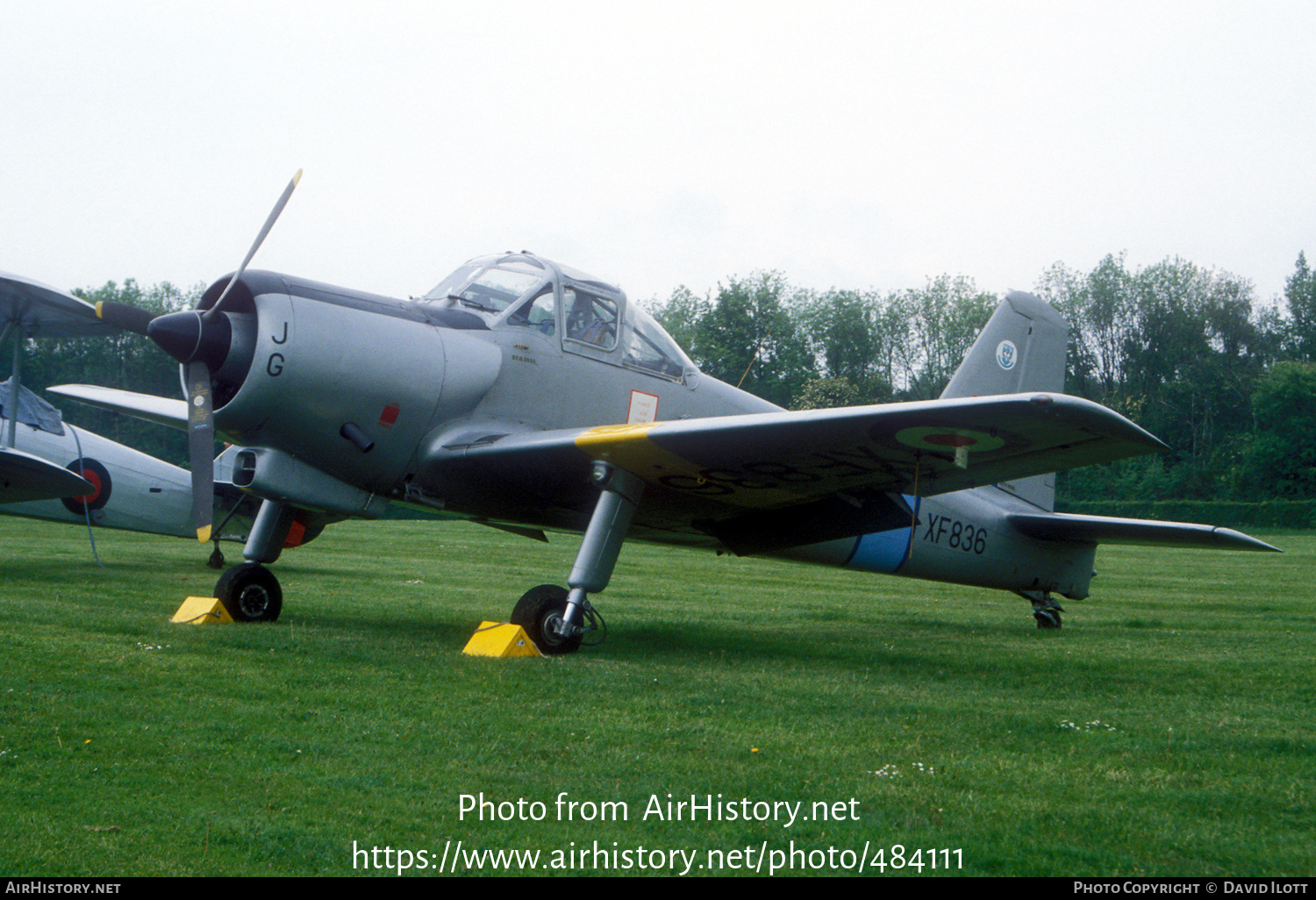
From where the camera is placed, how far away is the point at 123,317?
7.25 m

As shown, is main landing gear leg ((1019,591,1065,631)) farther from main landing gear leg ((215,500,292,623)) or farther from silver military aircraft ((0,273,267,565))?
silver military aircraft ((0,273,267,565))

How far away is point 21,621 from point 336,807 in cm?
575

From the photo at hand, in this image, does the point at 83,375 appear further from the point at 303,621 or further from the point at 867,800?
the point at 867,800

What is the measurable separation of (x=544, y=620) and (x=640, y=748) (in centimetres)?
298

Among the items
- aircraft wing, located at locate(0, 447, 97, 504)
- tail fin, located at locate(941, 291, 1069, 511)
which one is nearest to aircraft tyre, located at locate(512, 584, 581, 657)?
tail fin, located at locate(941, 291, 1069, 511)

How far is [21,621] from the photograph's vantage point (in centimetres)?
779

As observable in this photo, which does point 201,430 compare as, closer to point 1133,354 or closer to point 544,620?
point 544,620

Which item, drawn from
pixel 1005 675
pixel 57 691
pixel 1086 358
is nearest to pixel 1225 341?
pixel 1086 358

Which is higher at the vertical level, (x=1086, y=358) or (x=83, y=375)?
(x=1086, y=358)

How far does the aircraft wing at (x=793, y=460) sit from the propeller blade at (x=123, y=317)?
7.51ft

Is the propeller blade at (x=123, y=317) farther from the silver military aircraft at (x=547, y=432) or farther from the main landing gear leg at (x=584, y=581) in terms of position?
the main landing gear leg at (x=584, y=581)

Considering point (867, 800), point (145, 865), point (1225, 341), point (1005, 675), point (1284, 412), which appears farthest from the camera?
point (1225, 341)

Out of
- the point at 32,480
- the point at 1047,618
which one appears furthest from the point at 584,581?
the point at 32,480

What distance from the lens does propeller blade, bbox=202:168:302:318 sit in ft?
23.3
